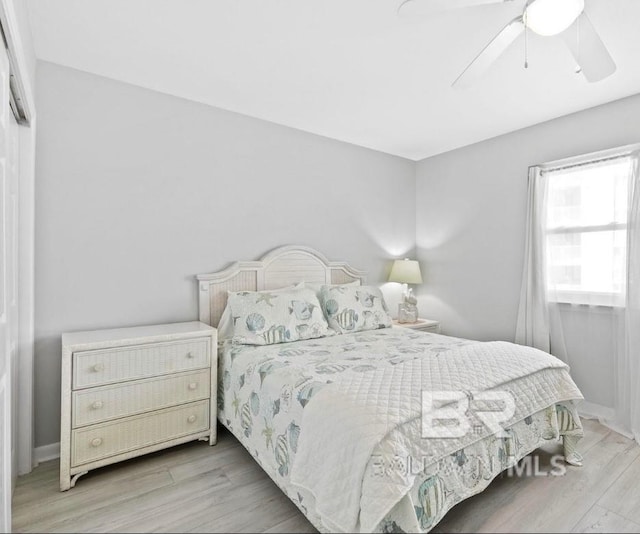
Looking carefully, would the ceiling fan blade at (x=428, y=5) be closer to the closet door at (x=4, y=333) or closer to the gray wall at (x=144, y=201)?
the closet door at (x=4, y=333)

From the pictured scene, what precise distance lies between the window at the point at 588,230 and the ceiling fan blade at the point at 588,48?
1.28 m

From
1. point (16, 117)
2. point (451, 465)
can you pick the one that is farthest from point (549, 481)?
point (16, 117)

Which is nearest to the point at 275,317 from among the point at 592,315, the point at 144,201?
the point at 144,201

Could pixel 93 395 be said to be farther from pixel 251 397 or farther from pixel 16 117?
pixel 16 117

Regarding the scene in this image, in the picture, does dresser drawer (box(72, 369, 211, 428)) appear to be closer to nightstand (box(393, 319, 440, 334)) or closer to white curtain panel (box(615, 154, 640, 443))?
nightstand (box(393, 319, 440, 334))

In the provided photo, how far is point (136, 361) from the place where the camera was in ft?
6.96

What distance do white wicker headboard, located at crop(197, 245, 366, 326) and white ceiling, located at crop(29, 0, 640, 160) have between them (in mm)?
1181

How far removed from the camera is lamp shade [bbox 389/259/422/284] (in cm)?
385

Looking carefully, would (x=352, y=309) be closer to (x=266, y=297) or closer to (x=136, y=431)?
(x=266, y=297)

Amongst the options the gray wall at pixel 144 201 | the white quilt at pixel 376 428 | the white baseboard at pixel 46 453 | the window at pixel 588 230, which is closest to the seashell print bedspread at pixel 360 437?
the white quilt at pixel 376 428

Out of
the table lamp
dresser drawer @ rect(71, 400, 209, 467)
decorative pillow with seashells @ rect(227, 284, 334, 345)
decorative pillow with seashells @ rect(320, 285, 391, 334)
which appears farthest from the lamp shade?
dresser drawer @ rect(71, 400, 209, 467)

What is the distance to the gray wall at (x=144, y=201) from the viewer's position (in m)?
2.27

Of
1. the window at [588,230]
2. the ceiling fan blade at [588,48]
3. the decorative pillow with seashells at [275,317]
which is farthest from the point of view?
the window at [588,230]

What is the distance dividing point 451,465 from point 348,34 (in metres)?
2.17
